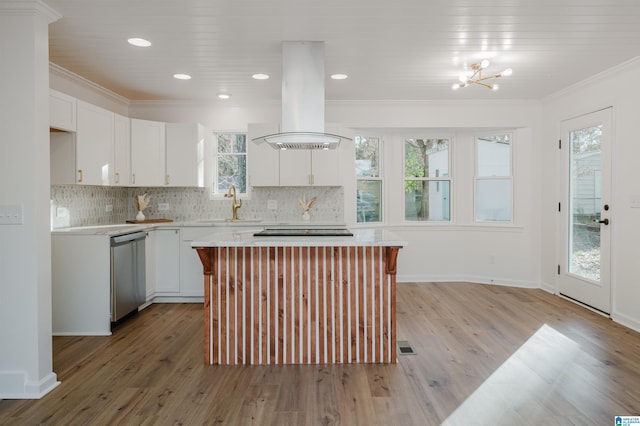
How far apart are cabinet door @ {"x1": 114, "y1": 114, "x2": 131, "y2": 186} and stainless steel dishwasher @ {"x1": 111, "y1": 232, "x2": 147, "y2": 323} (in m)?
0.76

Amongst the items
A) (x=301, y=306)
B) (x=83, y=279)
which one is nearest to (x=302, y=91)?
(x=301, y=306)

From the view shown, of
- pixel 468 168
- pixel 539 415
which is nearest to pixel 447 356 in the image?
pixel 539 415

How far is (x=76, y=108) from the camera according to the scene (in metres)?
3.85

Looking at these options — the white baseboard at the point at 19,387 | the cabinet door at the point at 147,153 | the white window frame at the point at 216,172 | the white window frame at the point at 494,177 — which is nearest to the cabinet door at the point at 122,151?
the cabinet door at the point at 147,153

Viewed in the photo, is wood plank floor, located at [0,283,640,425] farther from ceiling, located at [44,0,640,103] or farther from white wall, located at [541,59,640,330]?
ceiling, located at [44,0,640,103]

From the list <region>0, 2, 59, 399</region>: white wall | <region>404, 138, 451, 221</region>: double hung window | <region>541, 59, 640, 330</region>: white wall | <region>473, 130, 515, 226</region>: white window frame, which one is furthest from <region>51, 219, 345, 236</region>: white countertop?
<region>541, 59, 640, 330</region>: white wall

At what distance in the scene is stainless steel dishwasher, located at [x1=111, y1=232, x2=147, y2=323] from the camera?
380 centimetres

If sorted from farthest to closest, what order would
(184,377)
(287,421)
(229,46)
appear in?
(229,46)
(184,377)
(287,421)

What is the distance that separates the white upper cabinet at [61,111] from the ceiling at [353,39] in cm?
39

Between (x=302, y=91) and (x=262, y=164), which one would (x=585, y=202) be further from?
(x=262, y=164)

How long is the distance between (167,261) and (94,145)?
4.76 ft

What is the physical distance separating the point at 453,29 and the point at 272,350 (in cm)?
271

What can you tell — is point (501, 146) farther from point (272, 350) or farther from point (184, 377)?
point (184, 377)

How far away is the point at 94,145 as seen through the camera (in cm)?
418
